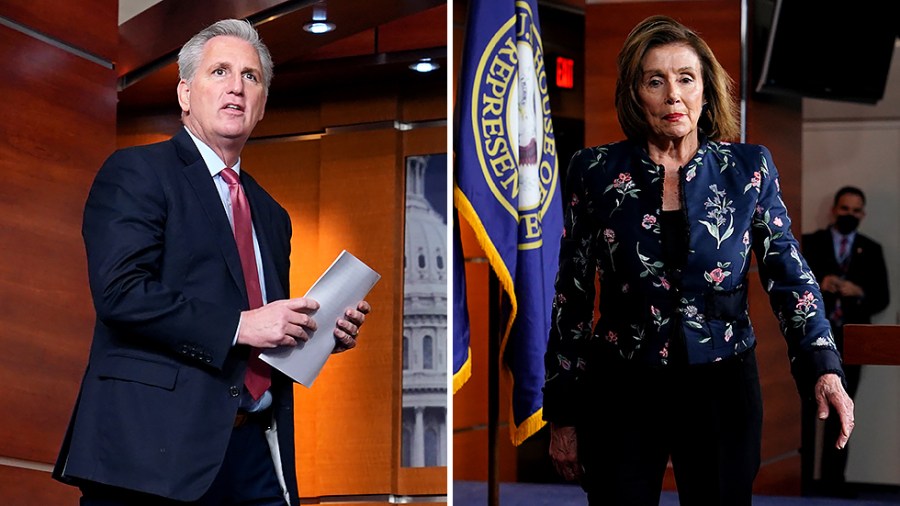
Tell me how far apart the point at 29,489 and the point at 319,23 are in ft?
5.63

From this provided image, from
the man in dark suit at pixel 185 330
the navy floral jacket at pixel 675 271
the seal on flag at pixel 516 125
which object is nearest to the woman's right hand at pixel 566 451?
the navy floral jacket at pixel 675 271

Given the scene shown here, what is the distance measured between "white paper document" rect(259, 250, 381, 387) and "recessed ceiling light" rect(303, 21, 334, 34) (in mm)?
1673

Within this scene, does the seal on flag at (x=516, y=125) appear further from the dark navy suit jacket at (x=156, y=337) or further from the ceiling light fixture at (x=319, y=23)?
the dark navy suit jacket at (x=156, y=337)

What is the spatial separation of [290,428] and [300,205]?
1750 mm

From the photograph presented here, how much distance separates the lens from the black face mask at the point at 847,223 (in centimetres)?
606

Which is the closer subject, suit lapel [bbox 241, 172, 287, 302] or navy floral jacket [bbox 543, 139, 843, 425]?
navy floral jacket [bbox 543, 139, 843, 425]

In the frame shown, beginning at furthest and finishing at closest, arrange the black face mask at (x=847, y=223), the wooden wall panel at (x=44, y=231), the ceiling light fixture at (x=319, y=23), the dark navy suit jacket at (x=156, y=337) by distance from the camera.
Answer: the black face mask at (x=847, y=223)
the ceiling light fixture at (x=319, y=23)
the wooden wall panel at (x=44, y=231)
the dark navy suit jacket at (x=156, y=337)

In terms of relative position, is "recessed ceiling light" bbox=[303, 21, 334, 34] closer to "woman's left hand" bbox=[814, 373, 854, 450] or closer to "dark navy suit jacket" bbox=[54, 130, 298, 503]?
"dark navy suit jacket" bbox=[54, 130, 298, 503]

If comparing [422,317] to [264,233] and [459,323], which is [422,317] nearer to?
[459,323]

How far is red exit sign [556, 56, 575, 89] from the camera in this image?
5.96 metres

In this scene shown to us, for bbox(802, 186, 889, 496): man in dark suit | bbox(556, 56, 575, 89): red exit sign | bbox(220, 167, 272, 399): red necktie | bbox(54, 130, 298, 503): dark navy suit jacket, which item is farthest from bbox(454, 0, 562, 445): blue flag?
bbox(802, 186, 889, 496): man in dark suit

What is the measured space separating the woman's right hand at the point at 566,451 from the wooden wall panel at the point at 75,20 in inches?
68.4

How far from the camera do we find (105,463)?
1730mm

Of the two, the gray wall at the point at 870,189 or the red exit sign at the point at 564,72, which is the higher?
the red exit sign at the point at 564,72
